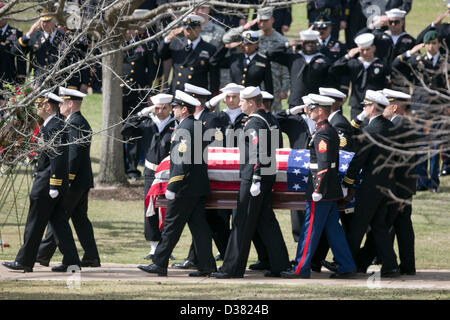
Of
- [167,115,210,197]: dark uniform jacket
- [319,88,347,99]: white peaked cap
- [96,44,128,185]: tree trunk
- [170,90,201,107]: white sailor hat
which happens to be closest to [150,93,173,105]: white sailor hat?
[170,90,201,107]: white sailor hat

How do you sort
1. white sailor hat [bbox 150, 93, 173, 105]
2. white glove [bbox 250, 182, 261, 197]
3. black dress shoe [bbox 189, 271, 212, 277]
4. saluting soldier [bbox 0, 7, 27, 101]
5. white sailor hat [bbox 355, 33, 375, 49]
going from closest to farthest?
white glove [bbox 250, 182, 261, 197] → black dress shoe [bbox 189, 271, 212, 277] → white sailor hat [bbox 150, 93, 173, 105] → white sailor hat [bbox 355, 33, 375, 49] → saluting soldier [bbox 0, 7, 27, 101]

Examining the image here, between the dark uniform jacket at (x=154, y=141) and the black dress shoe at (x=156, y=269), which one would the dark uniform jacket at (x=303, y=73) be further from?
the black dress shoe at (x=156, y=269)

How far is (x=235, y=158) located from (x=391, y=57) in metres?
5.21

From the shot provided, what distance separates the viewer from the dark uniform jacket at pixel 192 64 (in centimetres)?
1508

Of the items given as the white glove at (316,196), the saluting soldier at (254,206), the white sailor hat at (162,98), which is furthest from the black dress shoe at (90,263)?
the white glove at (316,196)

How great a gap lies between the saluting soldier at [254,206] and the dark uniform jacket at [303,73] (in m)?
4.04

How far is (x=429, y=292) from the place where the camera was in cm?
943

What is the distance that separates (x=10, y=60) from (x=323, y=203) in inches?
336

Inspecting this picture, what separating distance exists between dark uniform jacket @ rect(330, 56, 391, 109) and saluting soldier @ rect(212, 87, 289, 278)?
13.6 feet

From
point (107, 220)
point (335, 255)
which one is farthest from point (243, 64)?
point (335, 255)

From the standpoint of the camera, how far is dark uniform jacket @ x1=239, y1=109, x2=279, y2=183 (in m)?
10.3

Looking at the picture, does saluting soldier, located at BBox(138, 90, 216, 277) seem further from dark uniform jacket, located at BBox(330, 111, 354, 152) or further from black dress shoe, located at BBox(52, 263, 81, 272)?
dark uniform jacket, located at BBox(330, 111, 354, 152)

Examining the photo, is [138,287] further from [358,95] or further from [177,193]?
[358,95]

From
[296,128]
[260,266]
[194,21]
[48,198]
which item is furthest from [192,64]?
[48,198]
